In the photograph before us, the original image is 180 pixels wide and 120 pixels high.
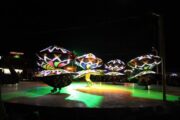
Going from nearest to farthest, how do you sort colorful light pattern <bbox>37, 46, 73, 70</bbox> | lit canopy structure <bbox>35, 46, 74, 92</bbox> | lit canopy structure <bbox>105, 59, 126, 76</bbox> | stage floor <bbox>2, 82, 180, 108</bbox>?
stage floor <bbox>2, 82, 180, 108</bbox>, lit canopy structure <bbox>35, 46, 74, 92</bbox>, colorful light pattern <bbox>37, 46, 73, 70</bbox>, lit canopy structure <bbox>105, 59, 126, 76</bbox>

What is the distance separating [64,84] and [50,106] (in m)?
5.61

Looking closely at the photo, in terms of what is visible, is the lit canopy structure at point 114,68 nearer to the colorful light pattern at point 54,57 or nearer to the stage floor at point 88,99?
the stage floor at point 88,99

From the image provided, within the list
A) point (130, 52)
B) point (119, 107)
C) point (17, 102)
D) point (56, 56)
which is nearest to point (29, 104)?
point (17, 102)

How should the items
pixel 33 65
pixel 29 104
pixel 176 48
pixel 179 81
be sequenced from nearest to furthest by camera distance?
pixel 29 104, pixel 179 81, pixel 176 48, pixel 33 65

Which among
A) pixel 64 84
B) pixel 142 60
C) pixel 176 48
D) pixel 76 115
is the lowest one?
pixel 76 115

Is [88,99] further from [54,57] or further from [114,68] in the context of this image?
[114,68]

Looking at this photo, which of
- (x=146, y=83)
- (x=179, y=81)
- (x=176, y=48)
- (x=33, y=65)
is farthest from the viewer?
(x=33, y=65)

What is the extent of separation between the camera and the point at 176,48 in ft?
132

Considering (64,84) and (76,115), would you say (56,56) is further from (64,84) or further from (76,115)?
(76,115)

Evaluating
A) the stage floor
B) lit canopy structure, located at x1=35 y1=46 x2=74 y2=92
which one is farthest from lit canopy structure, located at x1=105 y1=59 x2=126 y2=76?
lit canopy structure, located at x1=35 y1=46 x2=74 y2=92

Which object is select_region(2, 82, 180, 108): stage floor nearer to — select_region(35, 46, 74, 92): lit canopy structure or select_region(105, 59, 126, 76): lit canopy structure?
select_region(35, 46, 74, 92): lit canopy structure

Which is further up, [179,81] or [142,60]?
[142,60]

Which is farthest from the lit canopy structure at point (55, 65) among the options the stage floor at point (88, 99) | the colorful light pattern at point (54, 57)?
the stage floor at point (88, 99)

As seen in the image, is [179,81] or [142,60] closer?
[142,60]
